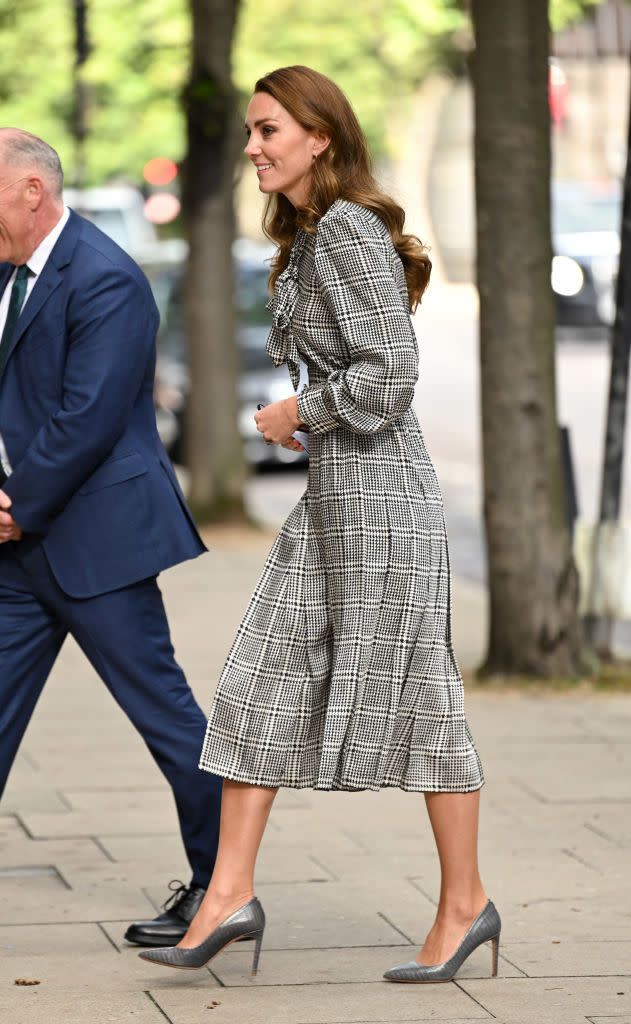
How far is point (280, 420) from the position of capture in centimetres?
422

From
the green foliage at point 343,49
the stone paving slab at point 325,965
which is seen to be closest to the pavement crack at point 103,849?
the stone paving slab at point 325,965

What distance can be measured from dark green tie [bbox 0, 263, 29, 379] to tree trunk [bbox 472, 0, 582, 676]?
3.63 meters

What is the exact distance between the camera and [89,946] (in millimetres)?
4621

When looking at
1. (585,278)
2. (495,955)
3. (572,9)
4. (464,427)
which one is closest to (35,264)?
(495,955)

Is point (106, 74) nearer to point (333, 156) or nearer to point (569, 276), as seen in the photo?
A: point (569, 276)

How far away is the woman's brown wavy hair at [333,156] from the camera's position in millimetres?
4191

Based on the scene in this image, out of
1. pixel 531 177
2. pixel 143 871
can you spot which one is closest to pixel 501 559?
pixel 531 177

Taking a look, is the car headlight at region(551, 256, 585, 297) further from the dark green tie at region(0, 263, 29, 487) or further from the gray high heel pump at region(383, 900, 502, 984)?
the gray high heel pump at region(383, 900, 502, 984)

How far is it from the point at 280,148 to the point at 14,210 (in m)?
0.63

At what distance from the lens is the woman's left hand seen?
421cm

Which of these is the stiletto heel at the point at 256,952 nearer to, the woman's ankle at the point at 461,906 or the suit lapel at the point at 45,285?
the woman's ankle at the point at 461,906

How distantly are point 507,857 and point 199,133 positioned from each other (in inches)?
325

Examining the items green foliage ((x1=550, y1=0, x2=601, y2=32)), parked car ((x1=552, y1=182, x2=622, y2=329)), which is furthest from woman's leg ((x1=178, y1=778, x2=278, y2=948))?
parked car ((x1=552, y1=182, x2=622, y2=329))

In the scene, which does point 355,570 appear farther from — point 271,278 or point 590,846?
point 590,846
